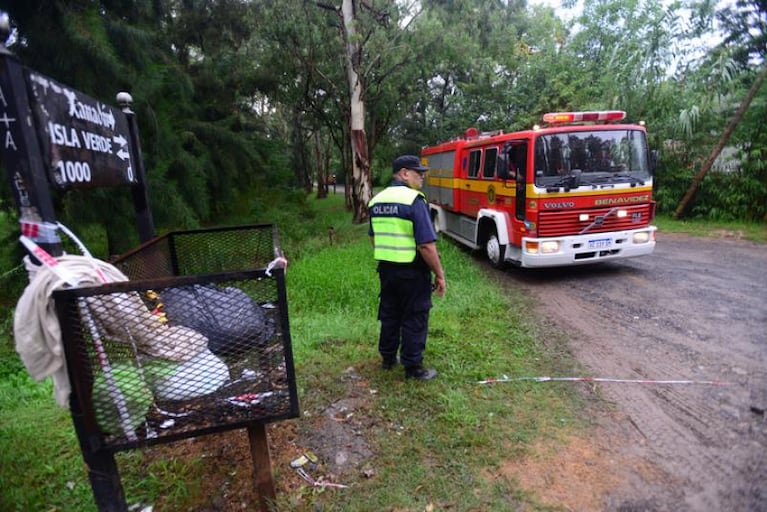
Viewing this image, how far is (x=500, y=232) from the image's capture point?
7094 mm

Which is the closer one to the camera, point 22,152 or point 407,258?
point 22,152

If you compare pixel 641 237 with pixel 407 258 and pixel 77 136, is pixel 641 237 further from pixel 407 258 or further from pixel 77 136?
pixel 77 136

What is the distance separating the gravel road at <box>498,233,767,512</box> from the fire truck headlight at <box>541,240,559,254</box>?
566 millimetres

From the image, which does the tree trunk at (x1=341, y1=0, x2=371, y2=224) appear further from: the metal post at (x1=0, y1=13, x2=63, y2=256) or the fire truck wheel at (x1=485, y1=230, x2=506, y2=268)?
the metal post at (x1=0, y1=13, x2=63, y2=256)

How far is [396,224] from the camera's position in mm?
3527

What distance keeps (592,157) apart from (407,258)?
4.29 meters

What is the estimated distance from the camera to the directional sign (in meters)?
1.99

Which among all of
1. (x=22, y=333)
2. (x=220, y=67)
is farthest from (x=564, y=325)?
(x=220, y=67)

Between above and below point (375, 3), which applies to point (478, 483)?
below

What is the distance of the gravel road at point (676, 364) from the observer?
102 inches

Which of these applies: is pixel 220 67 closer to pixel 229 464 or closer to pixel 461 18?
pixel 461 18

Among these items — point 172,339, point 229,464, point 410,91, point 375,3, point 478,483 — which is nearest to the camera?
point 172,339

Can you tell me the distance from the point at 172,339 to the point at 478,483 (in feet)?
6.15

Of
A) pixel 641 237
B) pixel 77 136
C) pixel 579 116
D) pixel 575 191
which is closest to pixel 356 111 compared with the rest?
pixel 579 116
